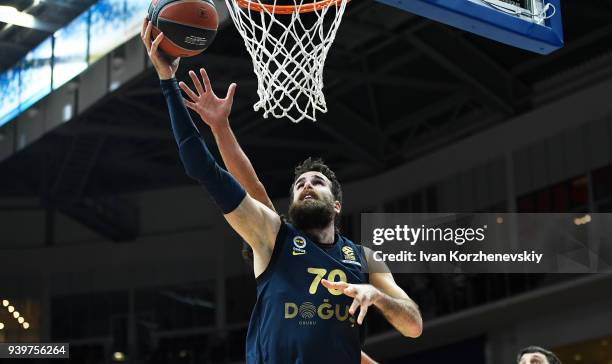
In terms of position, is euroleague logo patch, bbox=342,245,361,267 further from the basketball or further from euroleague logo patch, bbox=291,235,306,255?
the basketball

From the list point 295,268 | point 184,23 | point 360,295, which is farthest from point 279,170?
point 360,295

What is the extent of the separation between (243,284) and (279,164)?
9.38 ft

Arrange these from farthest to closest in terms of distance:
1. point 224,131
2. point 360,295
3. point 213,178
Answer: point 224,131
point 213,178
point 360,295

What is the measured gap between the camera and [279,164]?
21719 millimetres

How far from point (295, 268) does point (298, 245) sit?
0.10 meters

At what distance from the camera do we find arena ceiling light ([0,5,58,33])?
16094 millimetres

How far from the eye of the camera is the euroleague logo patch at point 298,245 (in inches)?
141

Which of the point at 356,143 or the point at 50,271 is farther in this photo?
the point at 50,271

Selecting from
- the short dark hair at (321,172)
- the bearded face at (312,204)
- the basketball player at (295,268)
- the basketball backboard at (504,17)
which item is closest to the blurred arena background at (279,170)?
the basketball backboard at (504,17)

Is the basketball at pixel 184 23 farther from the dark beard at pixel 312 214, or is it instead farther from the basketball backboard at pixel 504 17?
the basketball backboard at pixel 504 17

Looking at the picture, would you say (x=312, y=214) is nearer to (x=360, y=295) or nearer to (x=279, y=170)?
(x=360, y=295)

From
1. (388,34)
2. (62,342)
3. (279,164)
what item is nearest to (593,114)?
(388,34)

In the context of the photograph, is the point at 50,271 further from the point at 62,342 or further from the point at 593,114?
the point at 593,114

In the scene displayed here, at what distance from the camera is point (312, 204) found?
11.8ft
